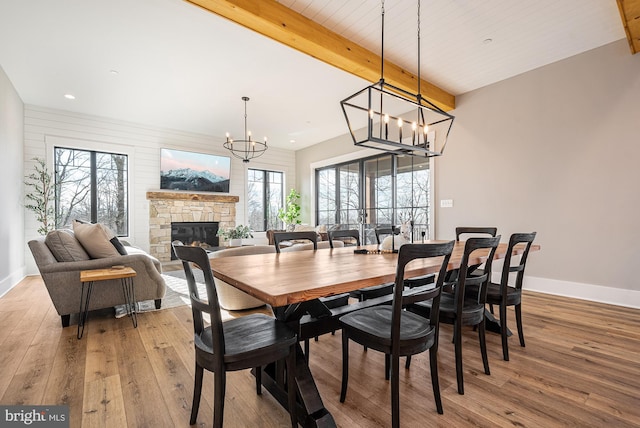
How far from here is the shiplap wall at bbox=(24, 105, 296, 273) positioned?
17.2 feet

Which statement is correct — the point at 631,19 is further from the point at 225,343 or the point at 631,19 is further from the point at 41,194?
the point at 41,194

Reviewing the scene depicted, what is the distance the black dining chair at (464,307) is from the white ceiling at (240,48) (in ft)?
7.84

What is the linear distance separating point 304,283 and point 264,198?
23.3 ft

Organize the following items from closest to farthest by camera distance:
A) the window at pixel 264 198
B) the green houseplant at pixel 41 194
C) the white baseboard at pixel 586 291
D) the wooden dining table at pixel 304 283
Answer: the wooden dining table at pixel 304 283 < the white baseboard at pixel 586 291 < the green houseplant at pixel 41 194 < the window at pixel 264 198

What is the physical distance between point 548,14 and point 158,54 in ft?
14.0

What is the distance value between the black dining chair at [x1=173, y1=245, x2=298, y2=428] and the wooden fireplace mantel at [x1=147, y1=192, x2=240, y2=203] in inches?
222

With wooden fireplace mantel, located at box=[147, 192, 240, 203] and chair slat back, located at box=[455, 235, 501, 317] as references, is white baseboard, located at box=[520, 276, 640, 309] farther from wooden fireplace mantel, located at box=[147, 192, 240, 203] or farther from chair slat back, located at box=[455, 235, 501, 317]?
wooden fireplace mantel, located at box=[147, 192, 240, 203]

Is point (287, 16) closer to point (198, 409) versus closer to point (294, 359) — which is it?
point (294, 359)

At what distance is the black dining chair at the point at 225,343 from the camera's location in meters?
1.24

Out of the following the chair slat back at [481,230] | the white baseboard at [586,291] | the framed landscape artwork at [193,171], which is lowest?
the white baseboard at [586,291]

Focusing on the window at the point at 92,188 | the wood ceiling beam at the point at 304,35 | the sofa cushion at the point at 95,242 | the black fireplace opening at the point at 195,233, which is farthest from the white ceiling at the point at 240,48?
the black fireplace opening at the point at 195,233

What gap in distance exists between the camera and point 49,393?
1.74 meters

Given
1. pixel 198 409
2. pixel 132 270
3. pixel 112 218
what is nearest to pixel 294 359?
pixel 198 409

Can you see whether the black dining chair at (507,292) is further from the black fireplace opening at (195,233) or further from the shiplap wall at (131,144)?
the shiplap wall at (131,144)
